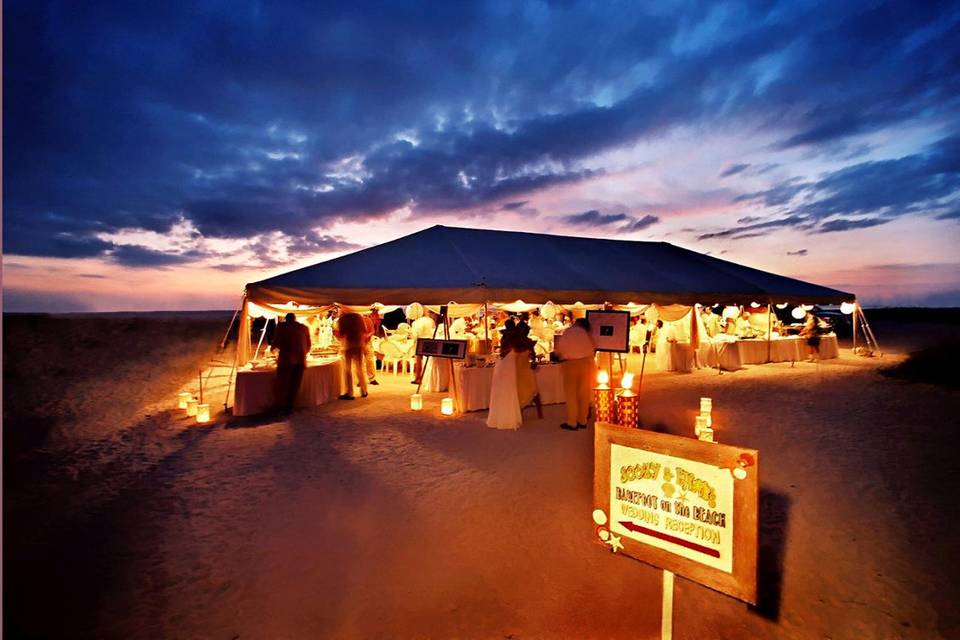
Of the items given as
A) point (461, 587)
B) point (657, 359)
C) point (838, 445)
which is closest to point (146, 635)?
point (461, 587)

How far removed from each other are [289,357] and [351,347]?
1.59 m

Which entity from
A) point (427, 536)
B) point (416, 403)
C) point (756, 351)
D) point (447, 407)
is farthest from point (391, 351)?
point (756, 351)

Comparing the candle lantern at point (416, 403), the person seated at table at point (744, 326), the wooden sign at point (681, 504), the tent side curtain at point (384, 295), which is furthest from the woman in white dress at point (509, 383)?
the person seated at table at point (744, 326)

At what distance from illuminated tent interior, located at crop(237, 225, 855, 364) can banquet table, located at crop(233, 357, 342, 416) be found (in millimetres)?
737

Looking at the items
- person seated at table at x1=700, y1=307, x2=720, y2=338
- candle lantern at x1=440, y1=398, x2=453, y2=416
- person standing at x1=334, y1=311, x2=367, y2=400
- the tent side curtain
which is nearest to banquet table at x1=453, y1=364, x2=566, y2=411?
candle lantern at x1=440, y1=398, x2=453, y2=416

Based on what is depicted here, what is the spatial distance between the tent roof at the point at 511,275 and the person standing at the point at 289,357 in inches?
21.8

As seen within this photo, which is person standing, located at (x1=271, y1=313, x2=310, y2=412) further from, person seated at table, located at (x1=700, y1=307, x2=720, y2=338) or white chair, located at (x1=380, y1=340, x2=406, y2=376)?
person seated at table, located at (x1=700, y1=307, x2=720, y2=338)

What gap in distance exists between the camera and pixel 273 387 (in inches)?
352

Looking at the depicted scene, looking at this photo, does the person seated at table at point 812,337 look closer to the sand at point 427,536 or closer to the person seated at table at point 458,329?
the sand at point 427,536

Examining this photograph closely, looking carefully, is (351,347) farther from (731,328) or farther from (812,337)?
(812,337)

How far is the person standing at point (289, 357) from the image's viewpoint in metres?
8.53

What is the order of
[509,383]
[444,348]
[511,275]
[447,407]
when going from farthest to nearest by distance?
[511,275] → [444,348] → [447,407] → [509,383]

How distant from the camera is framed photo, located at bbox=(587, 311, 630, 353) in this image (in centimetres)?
712

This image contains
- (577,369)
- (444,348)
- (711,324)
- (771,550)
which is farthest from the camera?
(711,324)
